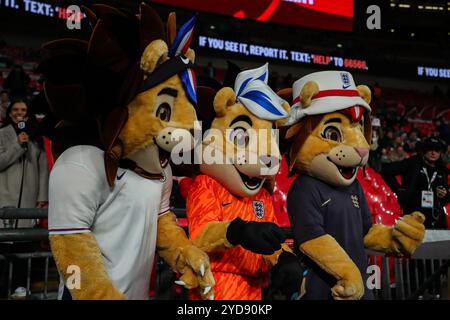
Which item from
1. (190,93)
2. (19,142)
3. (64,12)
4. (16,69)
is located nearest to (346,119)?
(190,93)

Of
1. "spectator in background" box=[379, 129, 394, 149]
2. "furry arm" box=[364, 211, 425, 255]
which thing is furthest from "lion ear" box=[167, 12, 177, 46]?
"spectator in background" box=[379, 129, 394, 149]

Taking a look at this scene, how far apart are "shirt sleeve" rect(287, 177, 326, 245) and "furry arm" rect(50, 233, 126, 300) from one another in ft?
3.18

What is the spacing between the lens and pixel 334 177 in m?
2.49

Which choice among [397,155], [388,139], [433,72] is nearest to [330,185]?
[397,155]

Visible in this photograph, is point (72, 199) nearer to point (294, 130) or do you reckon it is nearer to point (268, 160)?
point (268, 160)

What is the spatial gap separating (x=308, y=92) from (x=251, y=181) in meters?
0.54

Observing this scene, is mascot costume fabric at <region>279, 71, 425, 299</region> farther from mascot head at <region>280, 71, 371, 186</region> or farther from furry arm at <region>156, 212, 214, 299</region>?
furry arm at <region>156, 212, 214, 299</region>

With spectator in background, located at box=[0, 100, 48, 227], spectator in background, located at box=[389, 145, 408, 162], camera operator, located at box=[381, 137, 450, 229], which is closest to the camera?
spectator in background, located at box=[0, 100, 48, 227]

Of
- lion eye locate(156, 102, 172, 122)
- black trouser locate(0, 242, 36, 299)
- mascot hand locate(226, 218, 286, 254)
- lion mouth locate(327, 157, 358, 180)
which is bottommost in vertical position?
black trouser locate(0, 242, 36, 299)

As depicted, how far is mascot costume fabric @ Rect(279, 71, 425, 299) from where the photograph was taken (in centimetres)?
244

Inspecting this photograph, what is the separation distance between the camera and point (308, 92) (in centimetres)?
251

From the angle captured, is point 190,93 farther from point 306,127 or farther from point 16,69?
point 16,69

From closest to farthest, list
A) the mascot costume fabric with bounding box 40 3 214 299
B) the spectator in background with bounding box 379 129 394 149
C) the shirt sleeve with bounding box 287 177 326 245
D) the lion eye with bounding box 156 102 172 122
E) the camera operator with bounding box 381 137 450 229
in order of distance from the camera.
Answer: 1. the mascot costume fabric with bounding box 40 3 214 299
2. the lion eye with bounding box 156 102 172 122
3. the shirt sleeve with bounding box 287 177 326 245
4. the camera operator with bounding box 381 137 450 229
5. the spectator in background with bounding box 379 129 394 149
